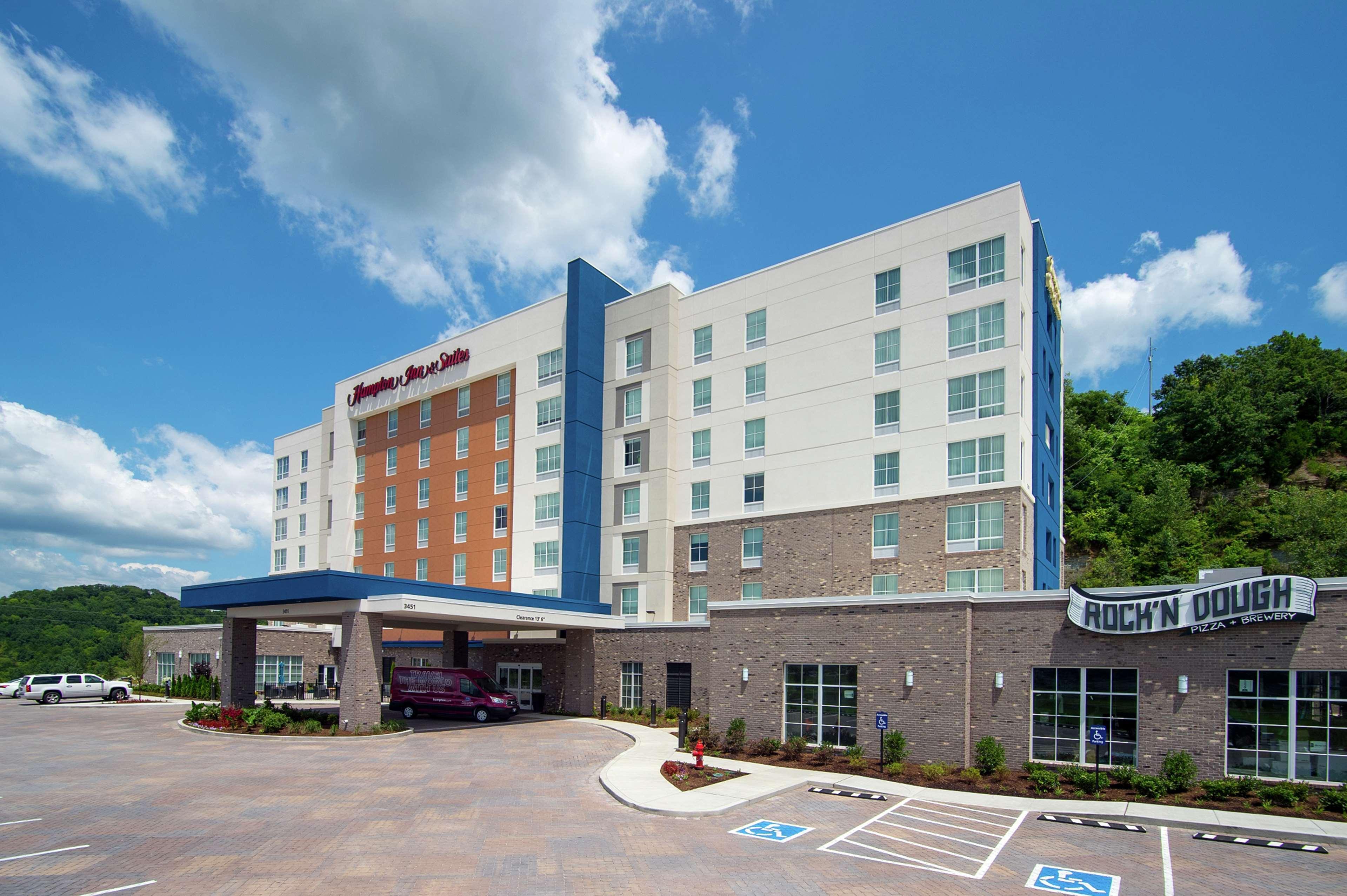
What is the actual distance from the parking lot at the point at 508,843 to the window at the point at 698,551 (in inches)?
719

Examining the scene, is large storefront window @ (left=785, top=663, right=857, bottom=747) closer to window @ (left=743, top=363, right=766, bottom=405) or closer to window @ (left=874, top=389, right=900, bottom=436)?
window @ (left=874, top=389, right=900, bottom=436)

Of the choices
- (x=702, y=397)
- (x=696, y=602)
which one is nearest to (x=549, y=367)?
(x=702, y=397)

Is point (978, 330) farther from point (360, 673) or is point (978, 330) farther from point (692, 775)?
point (360, 673)

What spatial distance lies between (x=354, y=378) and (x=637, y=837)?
4825 cm

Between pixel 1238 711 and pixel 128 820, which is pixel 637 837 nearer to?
pixel 128 820

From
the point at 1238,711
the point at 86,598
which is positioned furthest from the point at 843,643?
the point at 86,598

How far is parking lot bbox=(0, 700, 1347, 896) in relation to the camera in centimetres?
1263

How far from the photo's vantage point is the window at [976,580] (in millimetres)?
31391

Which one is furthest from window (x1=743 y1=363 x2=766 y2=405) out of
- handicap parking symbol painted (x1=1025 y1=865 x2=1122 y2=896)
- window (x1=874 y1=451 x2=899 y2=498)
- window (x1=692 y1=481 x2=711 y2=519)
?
handicap parking symbol painted (x1=1025 y1=865 x2=1122 y2=896)

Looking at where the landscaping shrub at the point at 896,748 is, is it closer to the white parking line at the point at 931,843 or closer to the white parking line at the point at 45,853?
the white parking line at the point at 931,843

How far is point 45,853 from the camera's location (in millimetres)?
13617

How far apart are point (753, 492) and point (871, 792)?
66.4 feet

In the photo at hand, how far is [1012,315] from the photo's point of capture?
32.6 m

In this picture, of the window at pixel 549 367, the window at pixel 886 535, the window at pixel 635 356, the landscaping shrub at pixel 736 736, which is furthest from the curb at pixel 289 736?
the window at pixel 635 356
